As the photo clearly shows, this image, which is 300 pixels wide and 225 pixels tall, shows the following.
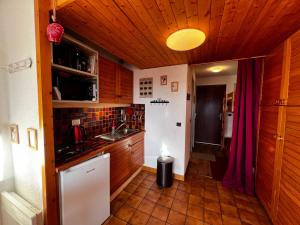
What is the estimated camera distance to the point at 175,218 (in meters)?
1.62

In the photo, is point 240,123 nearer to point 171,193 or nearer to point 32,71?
point 171,193

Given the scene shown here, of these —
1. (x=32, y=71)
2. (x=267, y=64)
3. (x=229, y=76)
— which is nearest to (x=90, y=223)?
(x=32, y=71)

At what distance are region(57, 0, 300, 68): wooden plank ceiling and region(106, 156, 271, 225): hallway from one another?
7.19 feet

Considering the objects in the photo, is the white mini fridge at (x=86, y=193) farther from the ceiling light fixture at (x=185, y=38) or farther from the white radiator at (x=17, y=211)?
the ceiling light fixture at (x=185, y=38)

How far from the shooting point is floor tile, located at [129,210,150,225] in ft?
5.10

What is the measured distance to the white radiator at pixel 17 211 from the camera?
3.42 feet

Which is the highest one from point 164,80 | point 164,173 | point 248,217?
point 164,80

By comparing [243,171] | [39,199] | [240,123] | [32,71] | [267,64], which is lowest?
[243,171]

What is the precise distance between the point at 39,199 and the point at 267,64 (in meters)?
3.04

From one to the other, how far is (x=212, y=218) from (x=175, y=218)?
18.3 inches

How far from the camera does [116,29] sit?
1.34m

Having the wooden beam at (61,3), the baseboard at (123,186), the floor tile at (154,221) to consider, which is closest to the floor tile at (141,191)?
the baseboard at (123,186)

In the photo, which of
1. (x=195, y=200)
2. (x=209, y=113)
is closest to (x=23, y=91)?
(x=195, y=200)

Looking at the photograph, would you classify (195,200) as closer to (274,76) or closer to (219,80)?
(274,76)
